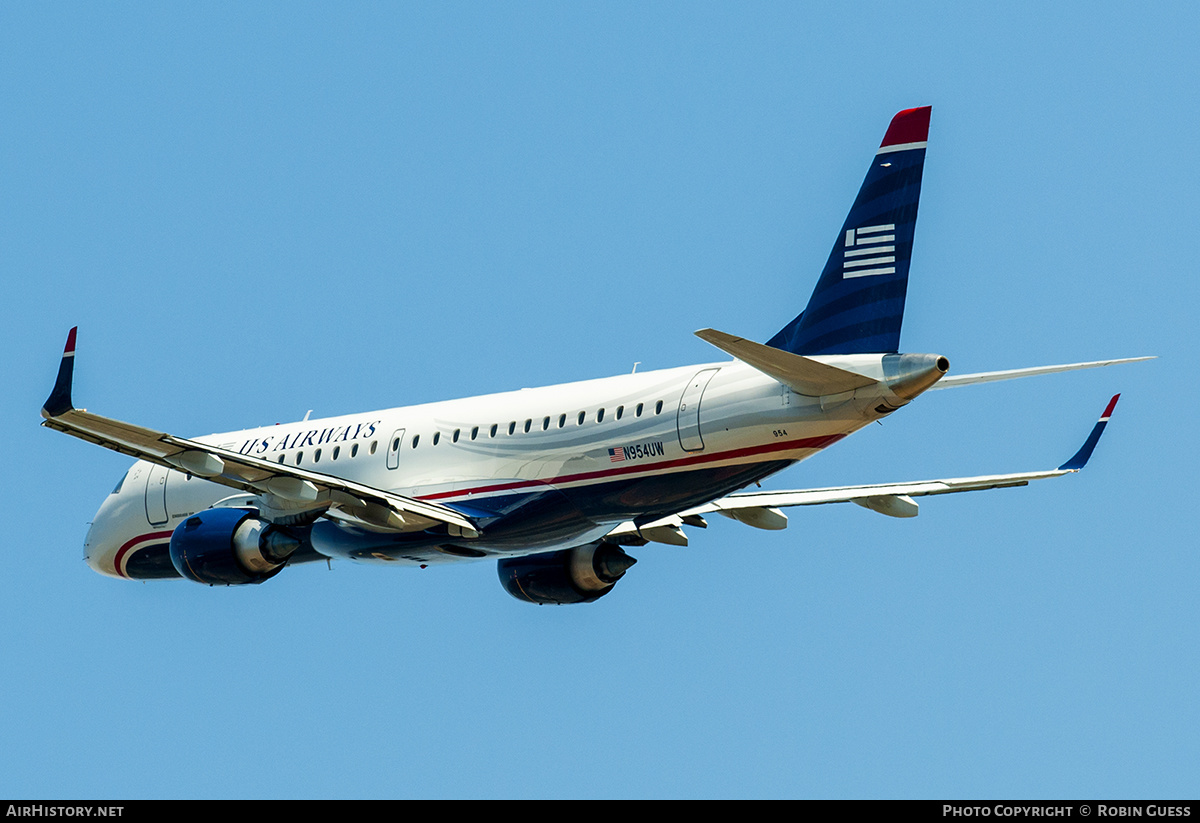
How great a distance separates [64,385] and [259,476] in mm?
4444

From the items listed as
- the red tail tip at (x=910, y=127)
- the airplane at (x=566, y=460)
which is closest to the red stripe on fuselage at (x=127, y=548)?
the airplane at (x=566, y=460)

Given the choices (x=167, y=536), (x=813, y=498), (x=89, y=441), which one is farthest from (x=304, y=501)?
(x=813, y=498)

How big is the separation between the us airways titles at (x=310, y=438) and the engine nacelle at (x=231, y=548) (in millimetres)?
2668

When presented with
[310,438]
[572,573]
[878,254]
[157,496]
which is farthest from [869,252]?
[157,496]

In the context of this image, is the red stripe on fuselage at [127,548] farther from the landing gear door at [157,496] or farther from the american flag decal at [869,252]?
the american flag decal at [869,252]

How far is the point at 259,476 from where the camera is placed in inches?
1294

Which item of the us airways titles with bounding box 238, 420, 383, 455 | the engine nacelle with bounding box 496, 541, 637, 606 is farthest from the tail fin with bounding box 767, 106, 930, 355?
the us airways titles with bounding box 238, 420, 383, 455

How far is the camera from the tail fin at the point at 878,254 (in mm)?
29844

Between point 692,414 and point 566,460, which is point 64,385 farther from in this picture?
point 692,414

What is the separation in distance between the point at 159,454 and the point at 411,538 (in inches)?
210

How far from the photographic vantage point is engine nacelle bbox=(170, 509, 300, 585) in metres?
35.3

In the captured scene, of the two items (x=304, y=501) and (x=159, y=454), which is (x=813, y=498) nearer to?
(x=304, y=501)

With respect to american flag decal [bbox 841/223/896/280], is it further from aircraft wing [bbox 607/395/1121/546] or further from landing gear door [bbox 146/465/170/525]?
landing gear door [bbox 146/465/170/525]
